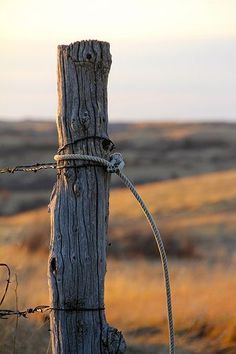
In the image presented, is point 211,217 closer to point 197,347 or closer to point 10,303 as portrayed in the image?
point 197,347

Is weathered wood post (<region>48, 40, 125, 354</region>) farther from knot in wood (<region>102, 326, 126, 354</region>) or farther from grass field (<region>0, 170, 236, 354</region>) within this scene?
grass field (<region>0, 170, 236, 354</region>)

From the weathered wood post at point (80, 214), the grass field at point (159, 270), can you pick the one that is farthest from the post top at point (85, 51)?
the grass field at point (159, 270)

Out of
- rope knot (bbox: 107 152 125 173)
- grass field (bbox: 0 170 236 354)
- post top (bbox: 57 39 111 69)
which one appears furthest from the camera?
grass field (bbox: 0 170 236 354)

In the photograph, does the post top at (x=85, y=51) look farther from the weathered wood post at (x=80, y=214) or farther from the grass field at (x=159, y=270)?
the grass field at (x=159, y=270)

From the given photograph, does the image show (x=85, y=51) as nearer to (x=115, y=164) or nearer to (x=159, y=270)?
(x=115, y=164)

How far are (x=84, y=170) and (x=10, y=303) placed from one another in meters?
3.42

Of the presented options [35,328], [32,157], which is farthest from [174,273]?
[32,157]

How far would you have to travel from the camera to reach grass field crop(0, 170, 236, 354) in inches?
356

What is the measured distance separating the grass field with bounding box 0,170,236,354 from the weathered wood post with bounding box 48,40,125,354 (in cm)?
235

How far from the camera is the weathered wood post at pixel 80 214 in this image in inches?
179

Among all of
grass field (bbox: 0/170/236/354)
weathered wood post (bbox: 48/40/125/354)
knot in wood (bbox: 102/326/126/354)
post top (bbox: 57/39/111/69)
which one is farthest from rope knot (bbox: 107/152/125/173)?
grass field (bbox: 0/170/236/354)

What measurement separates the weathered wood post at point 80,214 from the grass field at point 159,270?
2345 millimetres

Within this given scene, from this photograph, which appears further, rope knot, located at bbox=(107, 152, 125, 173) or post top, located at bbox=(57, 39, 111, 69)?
rope knot, located at bbox=(107, 152, 125, 173)

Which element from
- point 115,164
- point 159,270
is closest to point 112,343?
point 115,164
